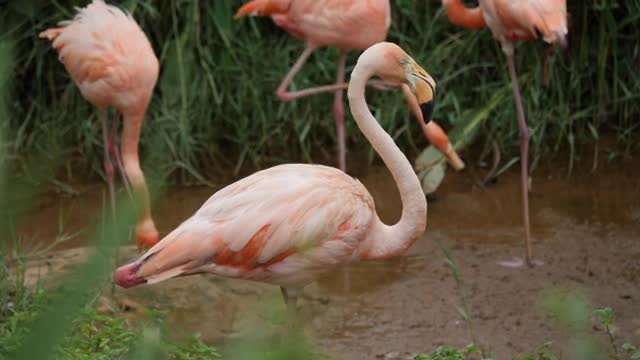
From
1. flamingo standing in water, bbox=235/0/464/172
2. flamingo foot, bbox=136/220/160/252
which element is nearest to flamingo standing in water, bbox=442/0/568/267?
flamingo standing in water, bbox=235/0/464/172

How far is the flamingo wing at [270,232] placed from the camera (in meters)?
3.14

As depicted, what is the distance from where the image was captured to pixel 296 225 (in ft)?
10.5

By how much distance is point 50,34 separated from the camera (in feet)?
15.7

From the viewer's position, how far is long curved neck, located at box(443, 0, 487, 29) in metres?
5.06

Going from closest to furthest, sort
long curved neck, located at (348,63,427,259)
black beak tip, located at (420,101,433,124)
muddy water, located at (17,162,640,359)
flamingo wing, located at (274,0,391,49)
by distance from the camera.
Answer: black beak tip, located at (420,101,433,124), long curved neck, located at (348,63,427,259), muddy water, located at (17,162,640,359), flamingo wing, located at (274,0,391,49)

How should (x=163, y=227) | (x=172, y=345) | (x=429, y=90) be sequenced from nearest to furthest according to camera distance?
(x=172, y=345) → (x=429, y=90) → (x=163, y=227)

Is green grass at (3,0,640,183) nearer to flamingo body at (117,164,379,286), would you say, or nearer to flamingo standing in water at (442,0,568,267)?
flamingo standing in water at (442,0,568,267)

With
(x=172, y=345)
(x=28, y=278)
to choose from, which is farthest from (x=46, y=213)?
(x=172, y=345)

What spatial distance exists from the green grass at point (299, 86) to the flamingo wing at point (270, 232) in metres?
2.40

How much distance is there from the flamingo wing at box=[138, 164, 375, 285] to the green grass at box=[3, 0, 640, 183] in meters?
2.40

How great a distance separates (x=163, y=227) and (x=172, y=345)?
2229mm

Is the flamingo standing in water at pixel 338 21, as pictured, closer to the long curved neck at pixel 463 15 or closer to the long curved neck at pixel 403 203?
the long curved neck at pixel 463 15

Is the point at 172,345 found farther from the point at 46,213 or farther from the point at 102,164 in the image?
the point at 102,164

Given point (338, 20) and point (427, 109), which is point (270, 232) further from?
point (338, 20)
